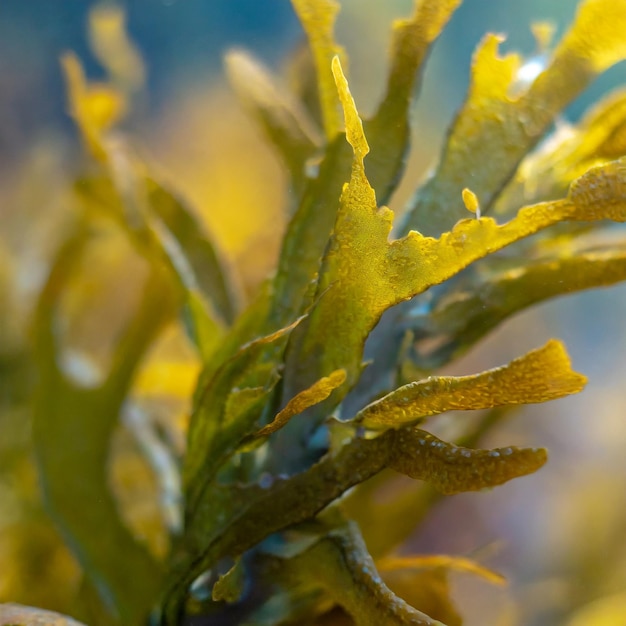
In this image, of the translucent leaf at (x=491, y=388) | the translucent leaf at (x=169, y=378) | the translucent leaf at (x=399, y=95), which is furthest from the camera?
the translucent leaf at (x=169, y=378)

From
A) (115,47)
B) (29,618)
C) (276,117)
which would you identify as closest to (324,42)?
(276,117)

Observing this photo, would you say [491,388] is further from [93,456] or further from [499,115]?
[93,456]

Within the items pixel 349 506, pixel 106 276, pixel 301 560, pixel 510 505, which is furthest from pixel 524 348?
pixel 106 276

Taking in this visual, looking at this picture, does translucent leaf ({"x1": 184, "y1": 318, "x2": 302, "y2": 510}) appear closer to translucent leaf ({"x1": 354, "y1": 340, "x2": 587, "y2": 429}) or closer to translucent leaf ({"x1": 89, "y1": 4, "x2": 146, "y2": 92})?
translucent leaf ({"x1": 354, "y1": 340, "x2": 587, "y2": 429})

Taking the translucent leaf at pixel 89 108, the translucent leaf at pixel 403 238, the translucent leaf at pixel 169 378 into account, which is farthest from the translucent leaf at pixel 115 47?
the translucent leaf at pixel 403 238

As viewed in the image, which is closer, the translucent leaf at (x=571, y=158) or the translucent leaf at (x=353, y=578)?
Result: the translucent leaf at (x=353, y=578)

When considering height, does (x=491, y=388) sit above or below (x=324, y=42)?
below

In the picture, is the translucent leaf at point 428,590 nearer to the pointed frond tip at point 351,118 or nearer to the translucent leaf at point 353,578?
the translucent leaf at point 353,578

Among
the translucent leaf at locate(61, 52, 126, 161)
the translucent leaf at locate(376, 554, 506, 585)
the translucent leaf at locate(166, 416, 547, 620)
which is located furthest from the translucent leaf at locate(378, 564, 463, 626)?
the translucent leaf at locate(61, 52, 126, 161)
